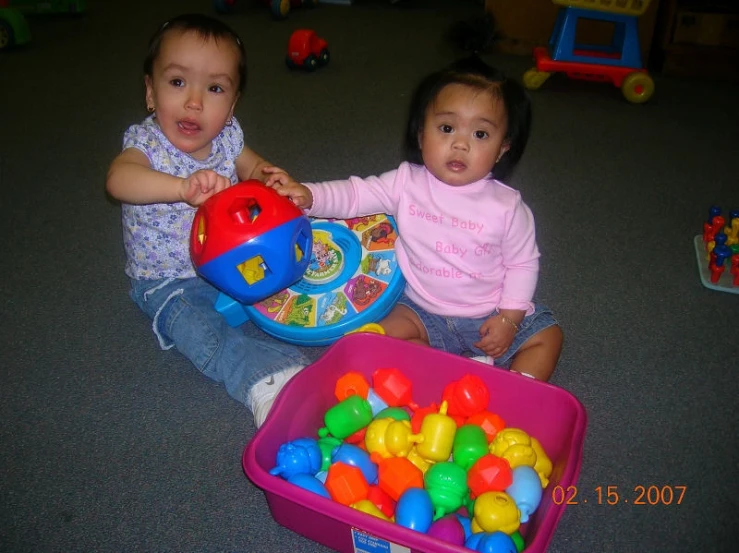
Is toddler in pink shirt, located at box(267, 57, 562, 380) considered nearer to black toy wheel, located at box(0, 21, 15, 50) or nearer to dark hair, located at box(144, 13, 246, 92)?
dark hair, located at box(144, 13, 246, 92)

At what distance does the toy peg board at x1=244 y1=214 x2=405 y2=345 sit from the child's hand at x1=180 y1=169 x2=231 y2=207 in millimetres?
242

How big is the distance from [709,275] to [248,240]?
0.93 metres

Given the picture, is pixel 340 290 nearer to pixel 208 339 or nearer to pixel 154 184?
A: pixel 208 339

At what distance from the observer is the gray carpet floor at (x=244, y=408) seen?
33.8 inches

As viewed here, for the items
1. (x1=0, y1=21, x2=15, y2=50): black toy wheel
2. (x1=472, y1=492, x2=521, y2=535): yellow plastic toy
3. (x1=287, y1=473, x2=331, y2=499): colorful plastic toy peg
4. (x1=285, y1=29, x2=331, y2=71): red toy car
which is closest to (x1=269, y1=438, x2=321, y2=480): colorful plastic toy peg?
(x1=287, y1=473, x2=331, y2=499): colorful plastic toy peg

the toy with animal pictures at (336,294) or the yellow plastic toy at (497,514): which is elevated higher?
the toy with animal pictures at (336,294)

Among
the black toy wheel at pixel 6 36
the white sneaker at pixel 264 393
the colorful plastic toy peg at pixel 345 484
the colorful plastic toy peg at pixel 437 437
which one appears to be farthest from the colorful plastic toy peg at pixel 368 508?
the black toy wheel at pixel 6 36

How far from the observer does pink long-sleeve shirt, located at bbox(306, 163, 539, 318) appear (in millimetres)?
1010

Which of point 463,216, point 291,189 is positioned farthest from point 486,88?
point 291,189

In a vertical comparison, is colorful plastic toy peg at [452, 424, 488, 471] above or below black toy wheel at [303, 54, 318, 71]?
→ below

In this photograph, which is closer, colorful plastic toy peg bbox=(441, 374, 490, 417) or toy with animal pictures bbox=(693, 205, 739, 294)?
colorful plastic toy peg bbox=(441, 374, 490, 417)

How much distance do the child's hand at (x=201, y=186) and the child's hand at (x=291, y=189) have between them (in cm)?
11

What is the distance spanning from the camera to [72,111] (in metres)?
1.98

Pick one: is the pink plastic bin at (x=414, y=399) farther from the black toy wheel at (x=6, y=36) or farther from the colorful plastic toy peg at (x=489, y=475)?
the black toy wheel at (x=6, y=36)
